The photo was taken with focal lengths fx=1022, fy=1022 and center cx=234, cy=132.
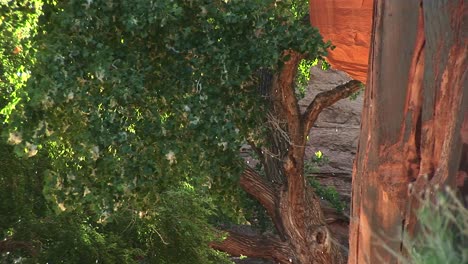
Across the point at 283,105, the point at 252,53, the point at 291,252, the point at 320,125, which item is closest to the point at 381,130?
the point at 252,53

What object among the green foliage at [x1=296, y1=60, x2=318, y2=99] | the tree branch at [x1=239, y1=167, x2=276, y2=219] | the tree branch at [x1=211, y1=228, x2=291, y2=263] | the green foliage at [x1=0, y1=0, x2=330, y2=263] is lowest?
the tree branch at [x1=211, y1=228, x2=291, y2=263]

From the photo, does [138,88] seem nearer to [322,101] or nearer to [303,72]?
[322,101]

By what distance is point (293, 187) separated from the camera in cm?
1370

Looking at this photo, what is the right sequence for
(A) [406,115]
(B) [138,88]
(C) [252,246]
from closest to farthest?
(A) [406,115] → (B) [138,88] → (C) [252,246]

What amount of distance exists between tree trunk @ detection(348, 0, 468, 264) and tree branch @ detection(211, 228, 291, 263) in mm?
7676

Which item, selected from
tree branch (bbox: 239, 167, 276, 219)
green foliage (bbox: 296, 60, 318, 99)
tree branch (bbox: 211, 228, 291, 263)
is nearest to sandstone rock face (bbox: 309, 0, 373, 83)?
tree branch (bbox: 239, 167, 276, 219)

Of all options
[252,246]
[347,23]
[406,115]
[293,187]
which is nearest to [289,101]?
[293,187]

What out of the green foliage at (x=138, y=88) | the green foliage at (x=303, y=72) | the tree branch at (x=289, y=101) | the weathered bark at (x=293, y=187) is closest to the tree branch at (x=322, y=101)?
the weathered bark at (x=293, y=187)

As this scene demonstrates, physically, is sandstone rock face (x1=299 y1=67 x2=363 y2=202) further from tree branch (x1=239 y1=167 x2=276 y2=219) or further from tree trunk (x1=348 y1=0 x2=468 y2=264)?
tree trunk (x1=348 y1=0 x2=468 y2=264)

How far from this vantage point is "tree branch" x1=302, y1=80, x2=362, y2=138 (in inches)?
528

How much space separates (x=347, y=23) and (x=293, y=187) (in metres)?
2.60

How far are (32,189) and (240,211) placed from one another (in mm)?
3909

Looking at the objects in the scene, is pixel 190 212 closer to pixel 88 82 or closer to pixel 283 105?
pixel 283 105

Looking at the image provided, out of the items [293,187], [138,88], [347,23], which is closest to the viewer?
[138,88]
